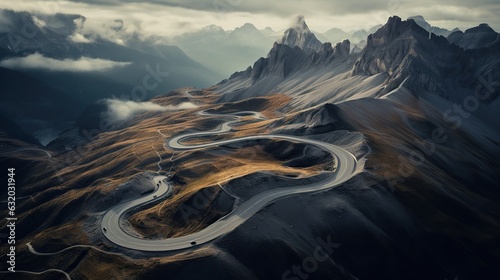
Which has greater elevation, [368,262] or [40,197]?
[368,262]

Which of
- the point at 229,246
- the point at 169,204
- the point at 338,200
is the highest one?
the point at 338,200

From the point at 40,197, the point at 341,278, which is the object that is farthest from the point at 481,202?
the point at 40,197

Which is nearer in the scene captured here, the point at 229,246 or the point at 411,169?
the point at 229,246

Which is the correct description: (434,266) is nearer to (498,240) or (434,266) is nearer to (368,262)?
(368,262)

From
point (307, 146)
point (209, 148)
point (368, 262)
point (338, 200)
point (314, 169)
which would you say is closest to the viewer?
point (368, 262)

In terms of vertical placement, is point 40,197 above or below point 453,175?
below

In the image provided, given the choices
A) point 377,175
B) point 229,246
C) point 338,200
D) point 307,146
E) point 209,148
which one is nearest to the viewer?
point 229,246

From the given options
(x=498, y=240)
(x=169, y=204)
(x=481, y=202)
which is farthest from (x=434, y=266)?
(x=169, y=204)

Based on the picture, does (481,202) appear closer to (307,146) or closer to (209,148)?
(307,146)

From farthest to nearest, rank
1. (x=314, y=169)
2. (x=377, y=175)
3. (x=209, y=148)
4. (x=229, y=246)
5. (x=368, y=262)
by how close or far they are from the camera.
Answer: (x=209, y=148), (x=314, y=169), (x=377, y=175), (x=368, y=262), (x=229, y=246)
